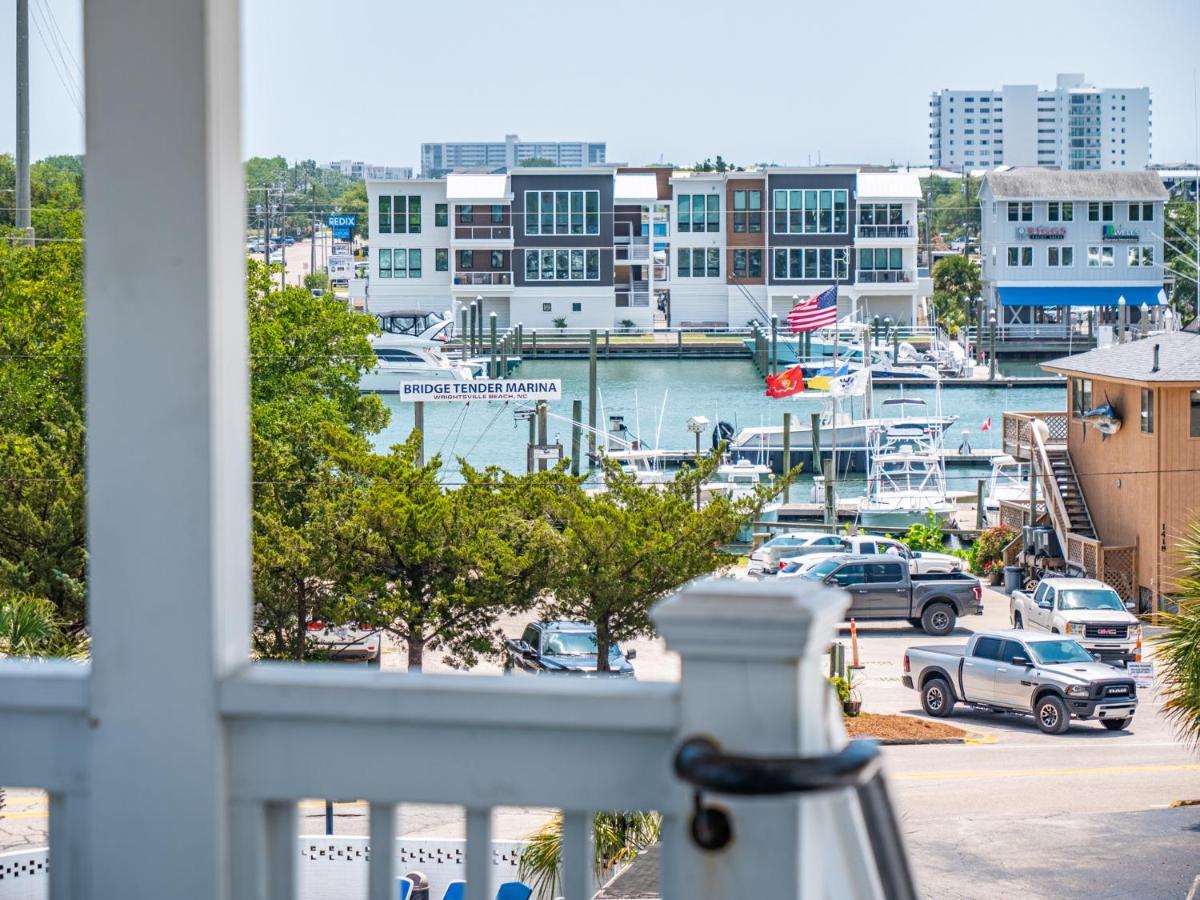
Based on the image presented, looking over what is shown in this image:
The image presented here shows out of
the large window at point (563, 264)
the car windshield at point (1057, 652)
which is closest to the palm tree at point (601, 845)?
the car windshield at point (1057, 652)

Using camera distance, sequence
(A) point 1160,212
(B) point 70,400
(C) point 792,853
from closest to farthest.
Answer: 1. (C) point 792,853
2. (B) point 70,400
3. (A) point 1160,212

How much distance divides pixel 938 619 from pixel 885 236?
55.8 meters

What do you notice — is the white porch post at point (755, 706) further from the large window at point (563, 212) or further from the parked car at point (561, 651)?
the large window at point (563, 212)

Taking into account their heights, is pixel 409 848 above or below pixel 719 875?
below

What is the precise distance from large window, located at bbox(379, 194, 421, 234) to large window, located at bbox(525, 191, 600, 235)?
19.3 feet

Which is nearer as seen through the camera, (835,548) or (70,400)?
(70,400)

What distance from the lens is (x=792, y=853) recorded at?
1.69 meters

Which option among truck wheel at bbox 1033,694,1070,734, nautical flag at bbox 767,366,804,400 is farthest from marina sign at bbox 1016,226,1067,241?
truck wheel at bbox 1033,694,1070,734

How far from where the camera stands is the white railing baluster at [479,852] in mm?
1867

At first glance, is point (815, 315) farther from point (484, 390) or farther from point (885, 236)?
point (885, 236)

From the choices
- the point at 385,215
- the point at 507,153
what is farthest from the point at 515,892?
the point at 507,153

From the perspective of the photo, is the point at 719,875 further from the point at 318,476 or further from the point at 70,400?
the point at 70,400

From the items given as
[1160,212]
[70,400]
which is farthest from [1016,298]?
[70,400]

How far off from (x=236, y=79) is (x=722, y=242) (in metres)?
79.3
